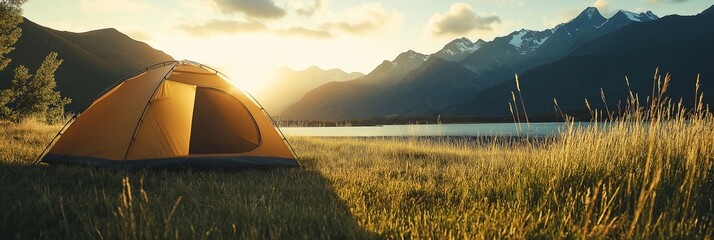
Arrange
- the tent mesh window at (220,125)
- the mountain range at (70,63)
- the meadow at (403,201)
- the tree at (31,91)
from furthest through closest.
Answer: the mountain range at (70,63), the tree at (31,91), the tent mesh window at (220,125), the meadow at (403,201)

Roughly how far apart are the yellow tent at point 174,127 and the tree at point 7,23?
12.9 m

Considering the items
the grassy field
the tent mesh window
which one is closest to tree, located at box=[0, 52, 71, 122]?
the grassy field

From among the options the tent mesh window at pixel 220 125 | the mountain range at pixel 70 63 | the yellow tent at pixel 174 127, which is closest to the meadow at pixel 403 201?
the yellow tent at pixel 174 127

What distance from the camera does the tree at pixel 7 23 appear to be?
17969mm

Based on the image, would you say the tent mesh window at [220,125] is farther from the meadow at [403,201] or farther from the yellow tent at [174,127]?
the meadow at [403,201]

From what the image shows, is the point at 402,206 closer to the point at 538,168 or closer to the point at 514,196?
the point at 514,196

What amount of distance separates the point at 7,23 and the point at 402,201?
2061cm

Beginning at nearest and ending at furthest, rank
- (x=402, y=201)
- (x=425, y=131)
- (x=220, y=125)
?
(x=402, y=201)
(x=220, y=125)
(x=425, y=131)

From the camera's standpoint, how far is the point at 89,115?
9.08 meters

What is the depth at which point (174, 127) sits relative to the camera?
8.99 meters

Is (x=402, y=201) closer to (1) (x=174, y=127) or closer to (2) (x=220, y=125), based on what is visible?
(2) (x=220, y=125)

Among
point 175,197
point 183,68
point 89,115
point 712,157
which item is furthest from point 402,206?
point 89,115

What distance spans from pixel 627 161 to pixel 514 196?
2064mm

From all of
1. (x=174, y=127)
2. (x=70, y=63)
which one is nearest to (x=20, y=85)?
(x=174, y=127)
